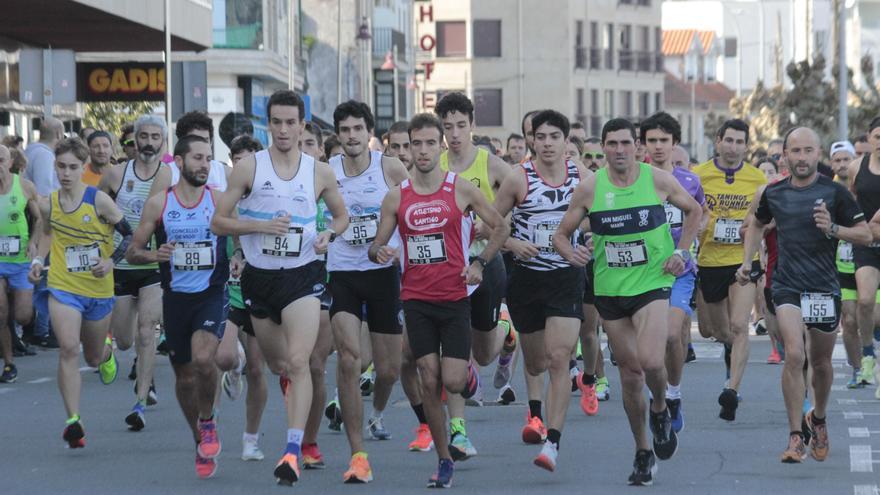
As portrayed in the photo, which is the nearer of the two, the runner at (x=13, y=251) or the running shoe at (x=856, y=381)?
the running shoe at (x=856, y=381)

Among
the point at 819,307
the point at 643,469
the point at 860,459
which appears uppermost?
the point at 819,307

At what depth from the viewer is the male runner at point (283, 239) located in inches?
410

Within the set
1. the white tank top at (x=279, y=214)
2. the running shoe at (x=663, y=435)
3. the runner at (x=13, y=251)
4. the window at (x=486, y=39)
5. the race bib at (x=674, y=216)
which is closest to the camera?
the white tank top at (x=279, y=214)

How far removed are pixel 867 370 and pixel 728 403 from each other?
316cm

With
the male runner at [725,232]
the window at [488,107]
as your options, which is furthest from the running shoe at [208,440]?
the window at [488,107]

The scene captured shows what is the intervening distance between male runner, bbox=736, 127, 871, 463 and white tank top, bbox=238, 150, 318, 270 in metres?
2.79

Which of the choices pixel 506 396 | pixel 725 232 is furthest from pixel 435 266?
pixel 506 396

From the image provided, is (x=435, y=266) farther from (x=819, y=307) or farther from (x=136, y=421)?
(x=136, y=421)

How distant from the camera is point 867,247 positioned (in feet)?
50.1

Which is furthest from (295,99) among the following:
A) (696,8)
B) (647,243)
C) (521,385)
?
(696,8)

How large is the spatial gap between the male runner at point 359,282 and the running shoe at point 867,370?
550 centimetres

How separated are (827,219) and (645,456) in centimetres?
183

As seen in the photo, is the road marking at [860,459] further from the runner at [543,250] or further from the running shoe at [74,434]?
the running shoe at [74,434]

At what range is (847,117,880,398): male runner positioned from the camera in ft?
48.4
